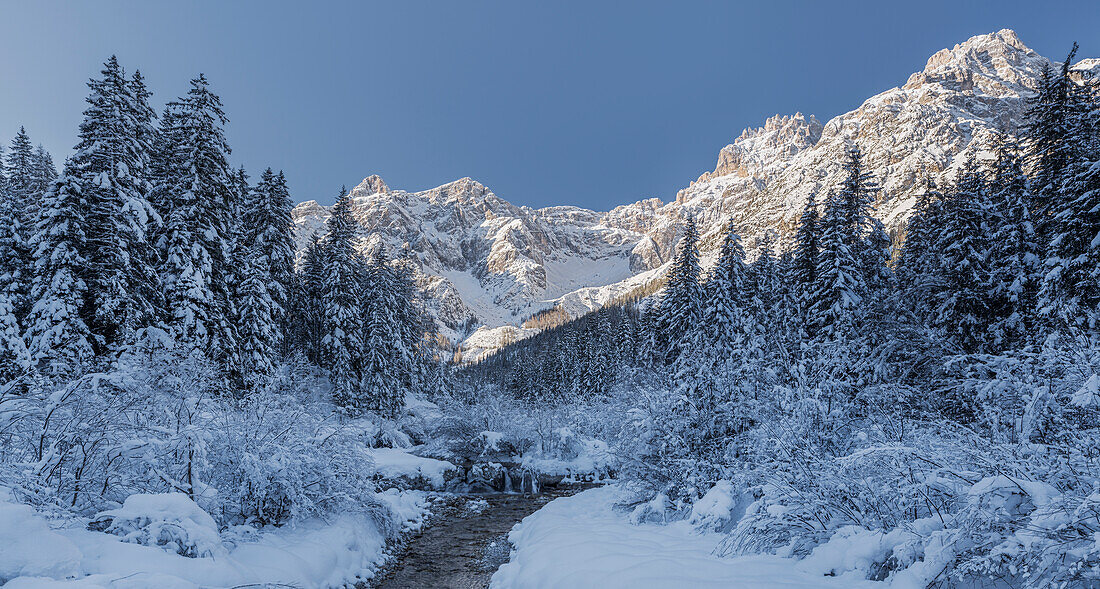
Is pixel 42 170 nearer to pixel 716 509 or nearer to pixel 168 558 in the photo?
pixel 168 558

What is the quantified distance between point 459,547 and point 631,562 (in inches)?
288

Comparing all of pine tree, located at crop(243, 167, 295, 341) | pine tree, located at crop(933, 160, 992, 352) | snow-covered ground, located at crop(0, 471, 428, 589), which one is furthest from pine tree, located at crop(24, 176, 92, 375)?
pine tree, located at crop(933, 160, 992, 352)

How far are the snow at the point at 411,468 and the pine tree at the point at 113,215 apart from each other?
362 inches

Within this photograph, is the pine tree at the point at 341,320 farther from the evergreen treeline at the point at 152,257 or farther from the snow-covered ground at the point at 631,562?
the snow-covered ground at the point at 631,562

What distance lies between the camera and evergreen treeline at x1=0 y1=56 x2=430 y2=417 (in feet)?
47.1

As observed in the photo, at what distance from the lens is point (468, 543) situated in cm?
1183

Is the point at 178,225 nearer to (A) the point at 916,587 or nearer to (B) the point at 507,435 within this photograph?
(B) the point at 507,435

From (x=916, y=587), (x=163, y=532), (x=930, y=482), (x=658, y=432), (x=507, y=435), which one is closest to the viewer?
(x=916, y=587)

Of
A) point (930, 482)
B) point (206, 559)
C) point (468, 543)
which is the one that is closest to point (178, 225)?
point (468, 543)

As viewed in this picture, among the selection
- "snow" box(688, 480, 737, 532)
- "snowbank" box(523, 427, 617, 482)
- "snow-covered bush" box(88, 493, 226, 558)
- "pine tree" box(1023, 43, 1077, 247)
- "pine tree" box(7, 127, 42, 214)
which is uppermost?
"pine tree" box(7, 127, 42, 214)

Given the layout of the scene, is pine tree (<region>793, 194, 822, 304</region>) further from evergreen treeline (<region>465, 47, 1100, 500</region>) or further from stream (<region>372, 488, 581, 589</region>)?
stream (<region>372, 488, 581, 589</region>)

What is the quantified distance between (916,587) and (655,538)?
14.4 feet

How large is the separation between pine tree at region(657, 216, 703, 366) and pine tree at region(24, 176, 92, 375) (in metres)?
28.0

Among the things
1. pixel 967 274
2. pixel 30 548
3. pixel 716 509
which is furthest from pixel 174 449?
pixel 967 274
